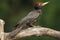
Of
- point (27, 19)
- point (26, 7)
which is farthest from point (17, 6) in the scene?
point (27, 19)

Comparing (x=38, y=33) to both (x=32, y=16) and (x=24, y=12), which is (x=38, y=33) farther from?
(x=24, y=12)

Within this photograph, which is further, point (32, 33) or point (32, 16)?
point (32, 16)

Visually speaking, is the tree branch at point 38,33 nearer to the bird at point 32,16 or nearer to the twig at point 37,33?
the twig at point 37,33

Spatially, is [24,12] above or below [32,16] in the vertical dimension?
above

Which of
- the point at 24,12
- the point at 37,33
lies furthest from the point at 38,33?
the point at 24,12

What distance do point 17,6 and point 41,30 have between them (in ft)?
12.8

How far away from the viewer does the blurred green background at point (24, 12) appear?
20.9ft

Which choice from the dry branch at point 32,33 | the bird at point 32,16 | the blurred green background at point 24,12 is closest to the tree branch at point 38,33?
the dry branch at point 32,33

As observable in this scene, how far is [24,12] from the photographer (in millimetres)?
7312

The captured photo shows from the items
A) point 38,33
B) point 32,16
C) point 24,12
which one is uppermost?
point 24,12

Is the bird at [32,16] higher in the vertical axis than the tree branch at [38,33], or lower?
higher

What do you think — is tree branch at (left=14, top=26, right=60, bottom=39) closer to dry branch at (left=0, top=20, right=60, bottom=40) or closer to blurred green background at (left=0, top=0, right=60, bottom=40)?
dry branch at (left=0, top=20, right=60, bottom=40)

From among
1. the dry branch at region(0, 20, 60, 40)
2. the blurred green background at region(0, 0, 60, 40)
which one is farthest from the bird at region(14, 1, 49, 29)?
the blurred green background at region(0, 0, 60, 40)

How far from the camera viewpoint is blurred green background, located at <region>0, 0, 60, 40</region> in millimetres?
6363
